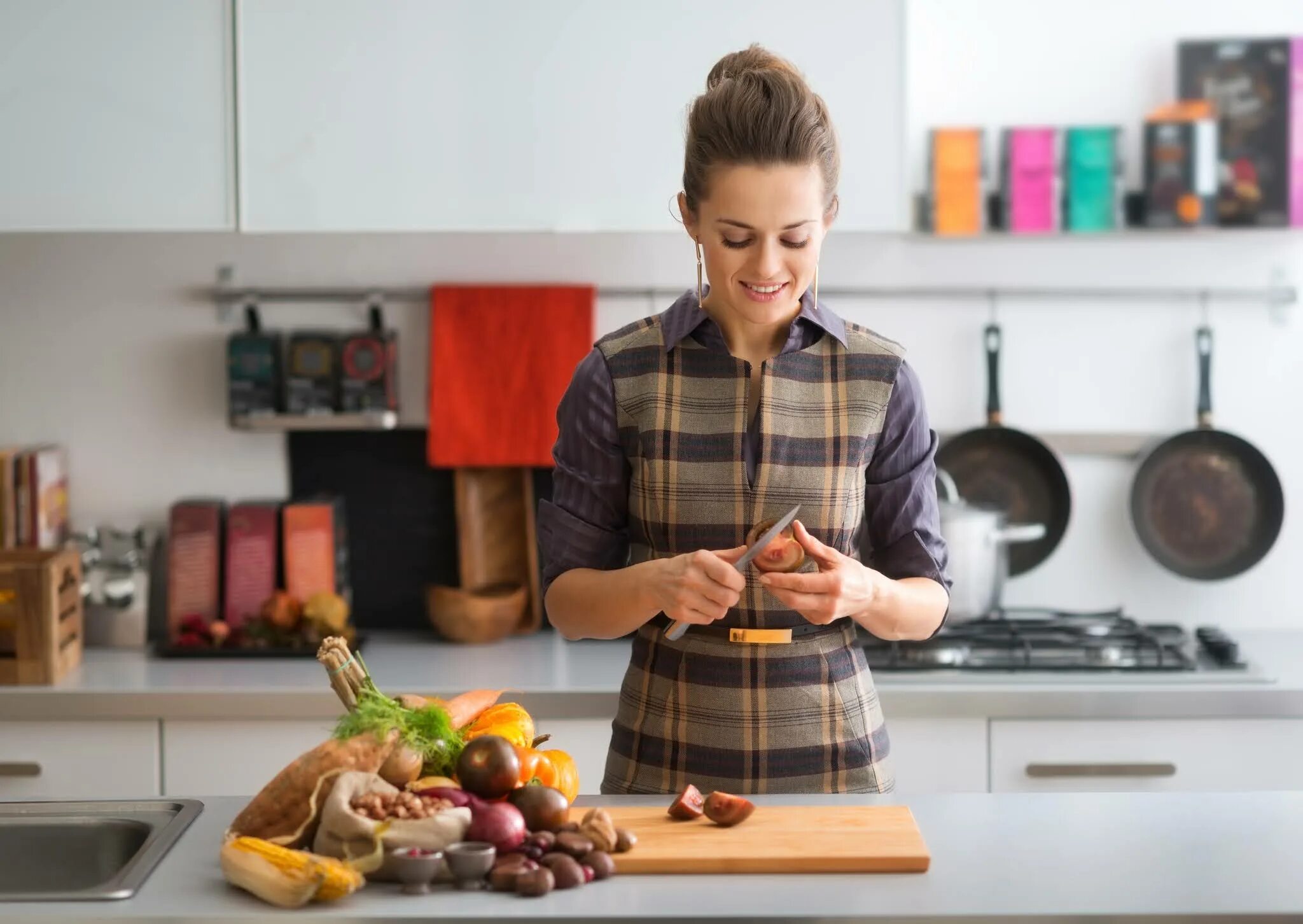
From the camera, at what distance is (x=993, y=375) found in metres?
2.97

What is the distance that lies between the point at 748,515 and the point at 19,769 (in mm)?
1503

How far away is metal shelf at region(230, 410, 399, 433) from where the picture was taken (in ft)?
9.60

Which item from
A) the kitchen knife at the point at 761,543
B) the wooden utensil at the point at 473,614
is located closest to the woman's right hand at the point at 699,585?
the kitchen knife at the point at 761,543

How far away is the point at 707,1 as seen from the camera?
2.66 m

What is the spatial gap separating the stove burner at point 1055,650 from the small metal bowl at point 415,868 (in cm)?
141

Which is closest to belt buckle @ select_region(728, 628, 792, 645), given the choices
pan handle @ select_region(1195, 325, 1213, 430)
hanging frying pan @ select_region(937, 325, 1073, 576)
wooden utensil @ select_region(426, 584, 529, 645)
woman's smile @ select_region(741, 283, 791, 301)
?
woman's smile @ select_region(741, 283, 791, 301)

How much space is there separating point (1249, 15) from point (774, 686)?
2.00m

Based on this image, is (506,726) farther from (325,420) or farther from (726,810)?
(325,420)

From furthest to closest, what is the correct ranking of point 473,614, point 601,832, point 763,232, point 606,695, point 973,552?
point 473,614
point 973,552
point 606,695
point 763,232
point 601,832

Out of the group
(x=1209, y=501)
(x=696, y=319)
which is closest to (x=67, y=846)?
(x=696, y=319)

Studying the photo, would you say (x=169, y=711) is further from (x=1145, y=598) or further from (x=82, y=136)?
(x=1145, y=598)

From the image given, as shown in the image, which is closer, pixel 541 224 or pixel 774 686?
pixel 774 686

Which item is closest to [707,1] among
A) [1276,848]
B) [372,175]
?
[372,175]

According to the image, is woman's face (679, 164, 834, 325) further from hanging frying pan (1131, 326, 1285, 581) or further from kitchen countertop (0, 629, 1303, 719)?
hanging frying pan (1131, 326, 1285, 581)
